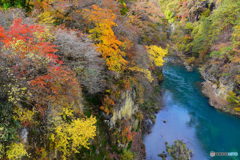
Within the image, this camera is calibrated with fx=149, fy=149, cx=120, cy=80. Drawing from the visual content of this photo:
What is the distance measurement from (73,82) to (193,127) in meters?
17.7

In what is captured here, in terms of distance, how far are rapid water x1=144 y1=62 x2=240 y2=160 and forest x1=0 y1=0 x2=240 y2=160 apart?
1391mm

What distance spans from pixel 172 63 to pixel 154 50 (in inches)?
952

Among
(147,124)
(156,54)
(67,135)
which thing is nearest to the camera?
(67,135)

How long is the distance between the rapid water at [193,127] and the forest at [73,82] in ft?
4.57

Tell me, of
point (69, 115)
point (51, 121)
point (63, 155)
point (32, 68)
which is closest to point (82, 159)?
point (63, 155)

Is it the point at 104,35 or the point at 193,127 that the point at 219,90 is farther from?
the point at 104,35

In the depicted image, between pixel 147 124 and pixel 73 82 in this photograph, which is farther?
pixel 147 124

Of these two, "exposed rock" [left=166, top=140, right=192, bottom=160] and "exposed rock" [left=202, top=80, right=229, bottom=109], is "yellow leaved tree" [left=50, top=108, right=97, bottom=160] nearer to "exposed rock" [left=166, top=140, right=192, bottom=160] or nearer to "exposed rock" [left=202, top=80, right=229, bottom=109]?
"exposed rock" [left=166, top=140, right=192, bottom=160]

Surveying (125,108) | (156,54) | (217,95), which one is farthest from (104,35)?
(217,95)

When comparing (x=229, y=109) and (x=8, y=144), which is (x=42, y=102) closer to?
(x=8, y=144)

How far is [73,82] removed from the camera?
6734mm

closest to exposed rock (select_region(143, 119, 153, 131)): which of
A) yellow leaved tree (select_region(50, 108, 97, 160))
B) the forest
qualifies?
the forest

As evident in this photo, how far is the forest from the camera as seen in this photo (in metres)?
4.98

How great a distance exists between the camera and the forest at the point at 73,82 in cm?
498
